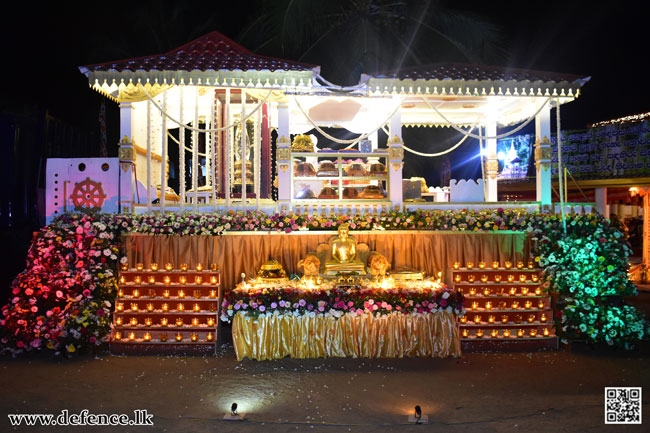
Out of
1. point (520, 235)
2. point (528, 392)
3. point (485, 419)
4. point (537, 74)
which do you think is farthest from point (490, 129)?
point (485, 419)

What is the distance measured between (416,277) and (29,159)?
9508 millimetres

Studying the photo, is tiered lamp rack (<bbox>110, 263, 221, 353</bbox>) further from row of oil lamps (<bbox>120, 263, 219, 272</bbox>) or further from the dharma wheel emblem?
the dharma wheel emblem

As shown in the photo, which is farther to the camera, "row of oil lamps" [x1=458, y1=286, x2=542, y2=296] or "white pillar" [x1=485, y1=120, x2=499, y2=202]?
"white pillar" [x1=485, y1=120, x2=499, y2=202]

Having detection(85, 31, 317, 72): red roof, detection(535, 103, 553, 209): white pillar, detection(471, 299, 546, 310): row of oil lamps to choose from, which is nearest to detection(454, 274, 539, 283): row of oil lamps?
detection(471, 299, 546, 310): row of oil lamps

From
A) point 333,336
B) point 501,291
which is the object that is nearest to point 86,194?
point 333,336

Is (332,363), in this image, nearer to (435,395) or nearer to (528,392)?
(435,395)

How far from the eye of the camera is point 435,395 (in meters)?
6.14

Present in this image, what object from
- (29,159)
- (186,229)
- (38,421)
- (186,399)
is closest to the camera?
(38,421)

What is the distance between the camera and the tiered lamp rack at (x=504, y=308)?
828 cm

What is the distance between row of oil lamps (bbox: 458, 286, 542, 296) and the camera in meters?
8.62

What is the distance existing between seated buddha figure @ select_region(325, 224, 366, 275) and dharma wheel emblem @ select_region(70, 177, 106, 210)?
4431 millimetres

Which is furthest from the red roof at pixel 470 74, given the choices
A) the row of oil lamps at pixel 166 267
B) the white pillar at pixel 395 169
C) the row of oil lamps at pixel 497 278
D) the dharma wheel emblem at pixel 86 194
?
the dharma wheel emblem at pixel 86 194

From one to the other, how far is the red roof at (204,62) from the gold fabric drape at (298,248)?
301 cm

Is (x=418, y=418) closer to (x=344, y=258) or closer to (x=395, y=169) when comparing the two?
(x=344, y=258)
